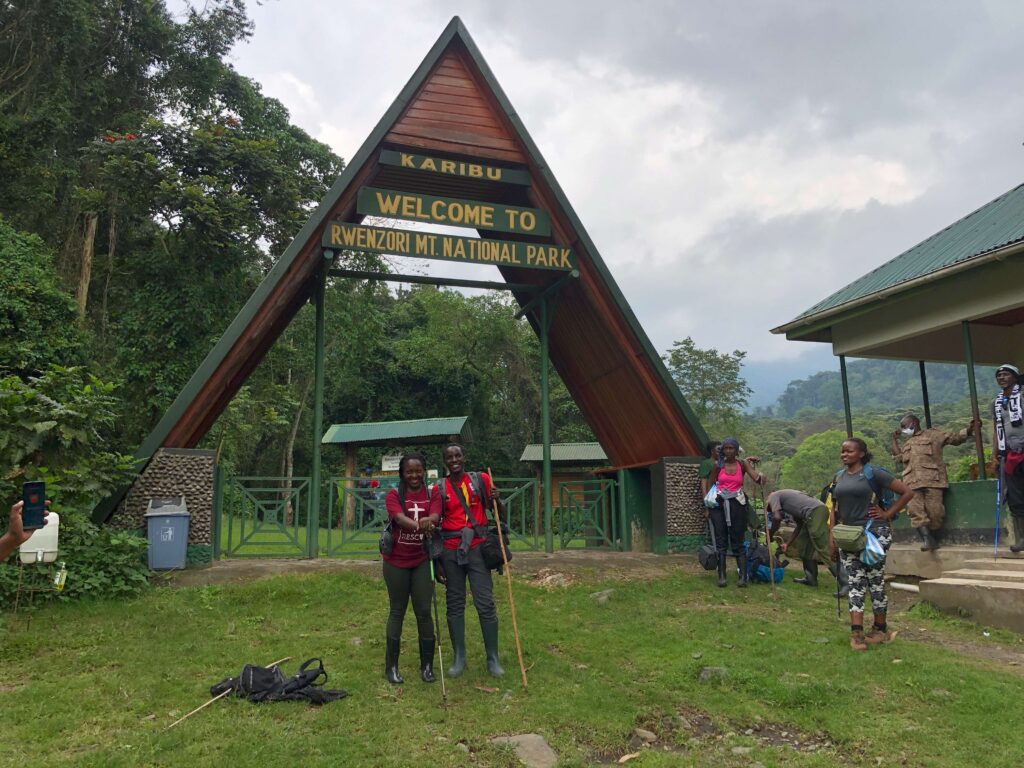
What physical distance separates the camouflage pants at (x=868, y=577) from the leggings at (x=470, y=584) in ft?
10.6

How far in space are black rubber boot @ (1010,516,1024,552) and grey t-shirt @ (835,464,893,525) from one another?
3.23 m

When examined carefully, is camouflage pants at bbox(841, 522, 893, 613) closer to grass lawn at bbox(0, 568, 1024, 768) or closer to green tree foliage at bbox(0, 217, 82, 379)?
grass lawn at bbox(0, 568, 1024, 768)

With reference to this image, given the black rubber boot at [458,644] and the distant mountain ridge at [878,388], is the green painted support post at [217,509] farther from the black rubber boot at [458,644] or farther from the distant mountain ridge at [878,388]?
the distant mountain ridge at [878,388]

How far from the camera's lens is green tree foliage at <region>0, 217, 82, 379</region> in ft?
48.0

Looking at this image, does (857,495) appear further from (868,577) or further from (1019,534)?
(1019,534)

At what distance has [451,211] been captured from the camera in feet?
38.3

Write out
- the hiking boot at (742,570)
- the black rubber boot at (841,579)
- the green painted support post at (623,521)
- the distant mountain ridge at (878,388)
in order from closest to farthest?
the black rubber boot at (841,579)
the hiking boot at (742,570)
the green painted support post at (623,521)
the distant mountain ridge at (878,388)

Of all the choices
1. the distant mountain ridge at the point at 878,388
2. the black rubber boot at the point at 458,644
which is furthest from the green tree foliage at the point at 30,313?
the distant mountain ridge at the point at 878,388

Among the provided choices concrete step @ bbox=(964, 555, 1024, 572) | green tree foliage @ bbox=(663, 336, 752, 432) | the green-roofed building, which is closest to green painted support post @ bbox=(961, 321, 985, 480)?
the green-roofed building

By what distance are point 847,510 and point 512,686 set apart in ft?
11.1

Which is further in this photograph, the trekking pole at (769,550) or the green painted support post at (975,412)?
the green painted support post at (975,412)

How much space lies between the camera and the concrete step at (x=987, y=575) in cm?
771

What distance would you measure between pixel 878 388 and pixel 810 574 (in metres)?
164

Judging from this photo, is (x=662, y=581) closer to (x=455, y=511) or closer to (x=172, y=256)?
(x=455, y=511)
